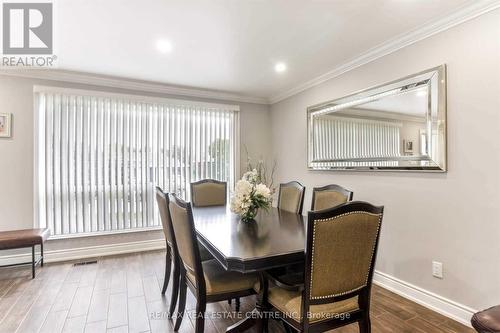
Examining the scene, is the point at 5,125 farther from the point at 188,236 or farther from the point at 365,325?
the point at 365,325

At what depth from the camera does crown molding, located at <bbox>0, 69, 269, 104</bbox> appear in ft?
11.0

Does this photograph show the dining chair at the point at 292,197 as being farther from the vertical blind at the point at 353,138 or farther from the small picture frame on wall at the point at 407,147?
the small picture frame on wall at the point at 407,147

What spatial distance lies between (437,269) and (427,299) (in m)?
0.30

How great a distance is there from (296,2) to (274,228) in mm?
1750

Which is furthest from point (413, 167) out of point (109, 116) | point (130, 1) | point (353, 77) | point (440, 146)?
point (109, 116)

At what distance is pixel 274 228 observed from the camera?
2088mm

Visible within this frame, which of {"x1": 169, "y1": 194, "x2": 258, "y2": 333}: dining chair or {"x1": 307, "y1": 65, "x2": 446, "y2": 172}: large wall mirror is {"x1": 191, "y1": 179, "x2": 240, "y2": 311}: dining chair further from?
{"x1": 169, "y1": 194, "x2": 258, "y2": 333}: dining chair

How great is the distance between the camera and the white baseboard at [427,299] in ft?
6.87

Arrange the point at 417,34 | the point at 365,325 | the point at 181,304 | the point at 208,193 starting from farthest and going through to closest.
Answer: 1. the point at 208,193
2. the point at 417,34
3. the point at 181,304
4. the point at 365,325

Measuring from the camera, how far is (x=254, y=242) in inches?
67.0

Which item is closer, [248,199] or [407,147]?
[248,199]

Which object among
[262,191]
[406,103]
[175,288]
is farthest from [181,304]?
[406,103]

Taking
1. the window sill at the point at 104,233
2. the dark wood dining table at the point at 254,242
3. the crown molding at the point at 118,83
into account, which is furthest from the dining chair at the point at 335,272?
the crown molding at the point at 118,83

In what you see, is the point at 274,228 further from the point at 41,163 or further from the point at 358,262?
the point at 41,163
